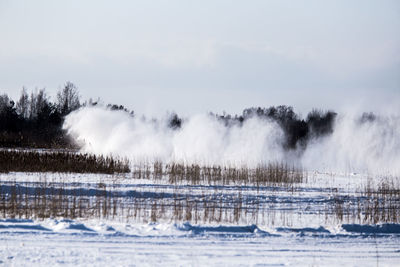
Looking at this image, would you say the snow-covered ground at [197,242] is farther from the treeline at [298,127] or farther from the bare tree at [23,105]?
the bare tree at [23,105]

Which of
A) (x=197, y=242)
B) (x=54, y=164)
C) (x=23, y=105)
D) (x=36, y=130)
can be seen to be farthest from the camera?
(x=23, y=105)

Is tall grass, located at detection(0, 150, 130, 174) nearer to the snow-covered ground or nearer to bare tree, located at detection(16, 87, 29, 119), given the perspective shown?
the snow-covered ground

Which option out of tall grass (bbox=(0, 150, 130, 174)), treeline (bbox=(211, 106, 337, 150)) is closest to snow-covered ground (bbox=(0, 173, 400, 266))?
tall grass (bbox=(0, 150, 130, 174))

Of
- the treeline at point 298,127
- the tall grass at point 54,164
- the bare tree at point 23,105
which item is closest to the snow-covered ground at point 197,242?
the tall grass at point 54,164

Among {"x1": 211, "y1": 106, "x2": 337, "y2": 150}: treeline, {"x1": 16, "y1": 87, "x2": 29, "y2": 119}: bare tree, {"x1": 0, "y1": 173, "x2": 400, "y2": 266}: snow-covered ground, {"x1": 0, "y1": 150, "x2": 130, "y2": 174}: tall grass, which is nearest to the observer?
{"x1": 0, "y1": 173, "x2": 400, "y2": 266}: snow-covered ground

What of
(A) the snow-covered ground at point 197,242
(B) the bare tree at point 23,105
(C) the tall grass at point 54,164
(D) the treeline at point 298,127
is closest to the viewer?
(A) the snow-covered ground at point 197,242

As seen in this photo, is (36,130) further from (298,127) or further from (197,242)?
(197,242)

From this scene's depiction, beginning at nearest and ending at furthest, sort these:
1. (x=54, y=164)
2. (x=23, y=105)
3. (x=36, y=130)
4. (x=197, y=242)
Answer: (x=197, y=242) < (x=54, y=164) < (x=36, y=130) < (x=23, y=105)

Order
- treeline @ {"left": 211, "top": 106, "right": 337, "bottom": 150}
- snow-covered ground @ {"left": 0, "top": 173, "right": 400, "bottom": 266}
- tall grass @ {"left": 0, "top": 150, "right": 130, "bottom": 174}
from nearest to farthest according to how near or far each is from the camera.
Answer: snow-covered ground @ {"left": 0, "top": 173, "right": 400, "bottom": 266}, tall grass @ {"left": 0, "top": 150, "right": 130, "bottom": 174}, treeline @ {"left": 211, "top": 106, "right": 337, "bottom": 150}

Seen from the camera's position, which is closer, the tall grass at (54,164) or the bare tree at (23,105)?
the tall grass at (54,164)

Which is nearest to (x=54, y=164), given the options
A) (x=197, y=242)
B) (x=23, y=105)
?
(x=197, y=242)

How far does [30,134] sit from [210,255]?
54.3 meters

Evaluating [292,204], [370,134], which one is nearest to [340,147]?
[370,134]

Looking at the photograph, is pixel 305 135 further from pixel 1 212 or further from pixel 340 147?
pixel 1 212
